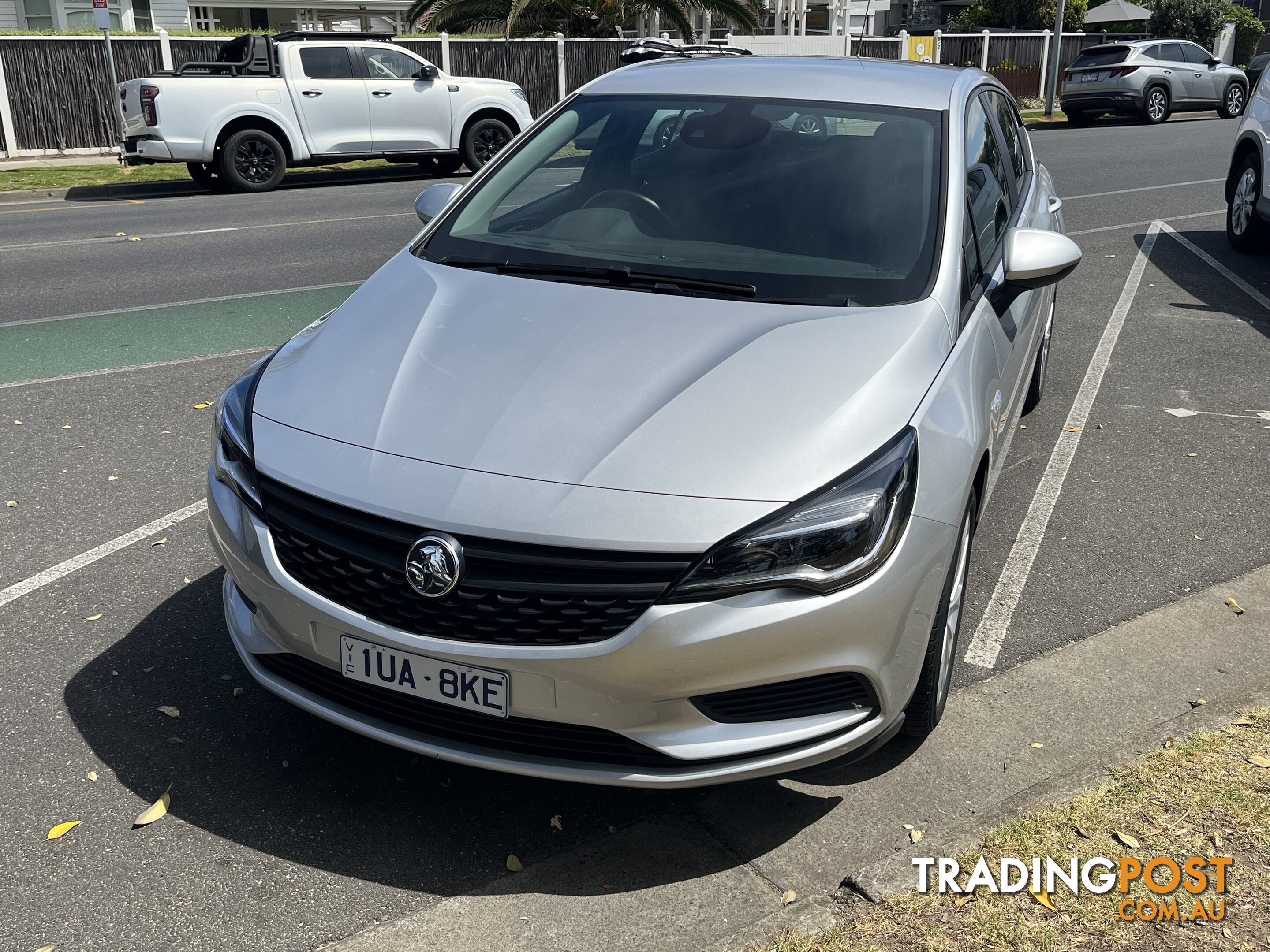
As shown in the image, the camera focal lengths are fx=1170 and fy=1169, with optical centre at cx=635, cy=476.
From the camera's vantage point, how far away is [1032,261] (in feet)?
12.3

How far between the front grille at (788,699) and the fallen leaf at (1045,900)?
1.93 feet

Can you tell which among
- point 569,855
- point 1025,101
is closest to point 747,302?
point 569,855

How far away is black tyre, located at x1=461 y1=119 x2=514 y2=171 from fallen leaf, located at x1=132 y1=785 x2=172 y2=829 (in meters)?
15.1

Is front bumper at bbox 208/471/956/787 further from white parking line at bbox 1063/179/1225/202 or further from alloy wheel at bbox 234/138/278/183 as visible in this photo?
alloy wheel at bbox 234/138/278/183

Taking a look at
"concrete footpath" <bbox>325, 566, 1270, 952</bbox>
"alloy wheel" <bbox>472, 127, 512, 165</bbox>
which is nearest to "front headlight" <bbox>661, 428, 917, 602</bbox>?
"concrete footpath" <bbox>325, 566, 1270, 952</bbox>

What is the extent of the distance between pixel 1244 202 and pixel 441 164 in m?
12.5

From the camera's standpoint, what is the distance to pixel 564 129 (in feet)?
14.9

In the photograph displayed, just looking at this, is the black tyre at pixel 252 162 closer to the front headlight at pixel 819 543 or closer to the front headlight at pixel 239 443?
the front headlight at pixel 239 443

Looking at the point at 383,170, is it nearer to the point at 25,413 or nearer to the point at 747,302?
the point at 25,413

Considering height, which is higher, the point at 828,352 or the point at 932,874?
the point at 828,352

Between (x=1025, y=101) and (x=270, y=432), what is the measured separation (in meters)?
33.9

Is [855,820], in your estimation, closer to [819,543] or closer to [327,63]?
[819,543]

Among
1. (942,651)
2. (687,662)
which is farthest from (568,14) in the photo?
(687,662)

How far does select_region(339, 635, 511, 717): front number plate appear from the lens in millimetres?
2650
